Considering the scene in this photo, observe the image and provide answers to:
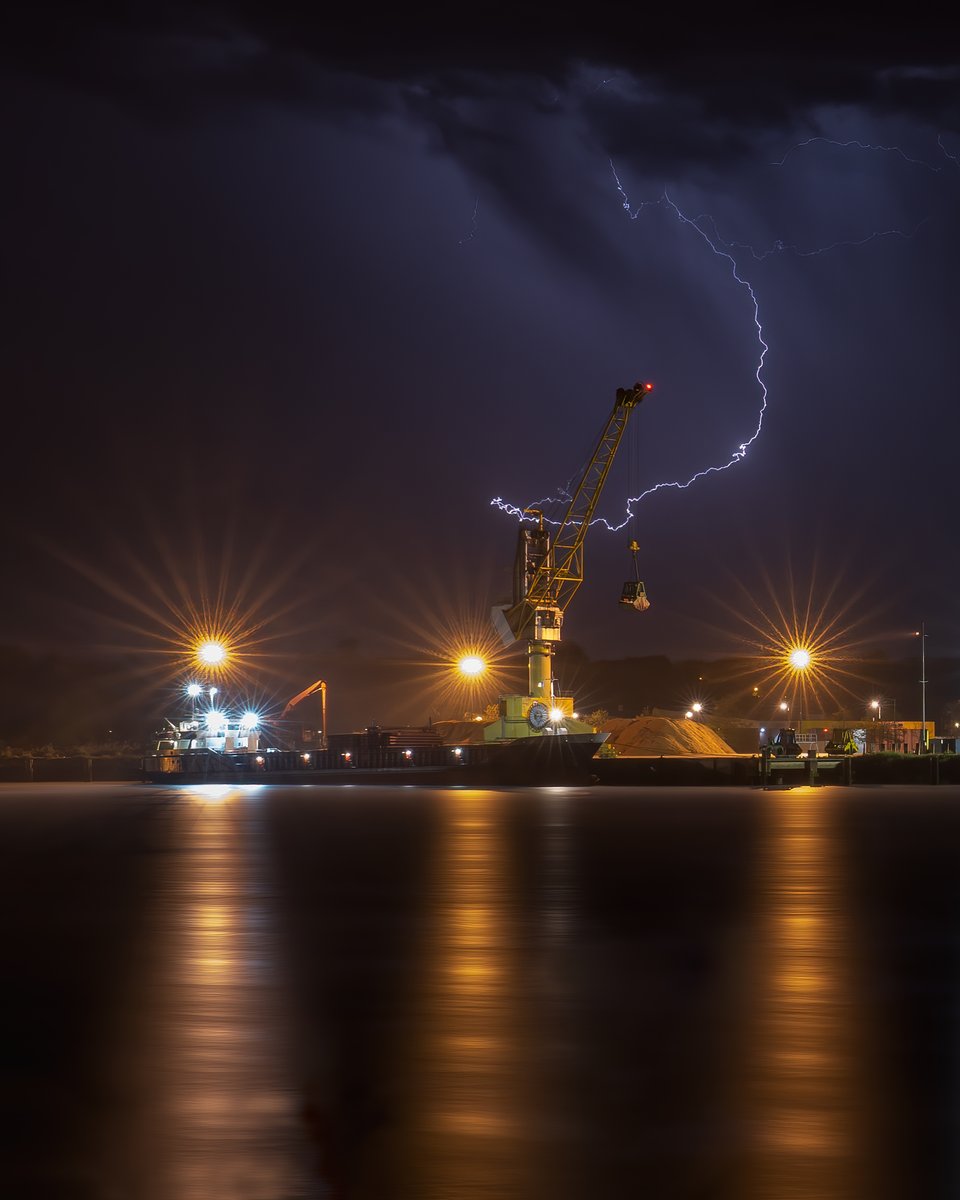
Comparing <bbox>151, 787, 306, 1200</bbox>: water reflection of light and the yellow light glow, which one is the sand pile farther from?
<bbox>151, 787, 306, 1200</bbox>: water reflection of light

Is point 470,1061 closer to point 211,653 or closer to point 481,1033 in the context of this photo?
point 481,1033

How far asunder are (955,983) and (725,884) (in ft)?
31.2

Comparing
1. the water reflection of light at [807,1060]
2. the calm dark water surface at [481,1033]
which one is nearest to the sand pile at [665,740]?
the calm dark water surface at [481,1033]

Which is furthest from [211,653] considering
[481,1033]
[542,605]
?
[481,1033]

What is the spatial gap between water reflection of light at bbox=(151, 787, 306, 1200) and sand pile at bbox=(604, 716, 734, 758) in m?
84.4

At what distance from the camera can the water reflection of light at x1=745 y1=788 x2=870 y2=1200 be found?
685cm

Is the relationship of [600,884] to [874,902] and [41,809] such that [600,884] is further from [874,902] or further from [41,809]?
[41,809]

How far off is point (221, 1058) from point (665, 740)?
9546cm

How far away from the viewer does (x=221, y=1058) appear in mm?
9312

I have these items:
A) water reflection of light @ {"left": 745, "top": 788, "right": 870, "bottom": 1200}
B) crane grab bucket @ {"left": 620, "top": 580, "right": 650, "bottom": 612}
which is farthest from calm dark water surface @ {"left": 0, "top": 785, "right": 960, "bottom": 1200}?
crane grab bucket @ {"left": 620, "top": 580, "right": 650, "bottom": 612}

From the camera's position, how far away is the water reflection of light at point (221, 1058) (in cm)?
684

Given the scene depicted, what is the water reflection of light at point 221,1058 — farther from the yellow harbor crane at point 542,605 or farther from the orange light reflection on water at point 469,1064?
the yellow harbor crane at point 542,605

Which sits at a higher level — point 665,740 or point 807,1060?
point 665,740

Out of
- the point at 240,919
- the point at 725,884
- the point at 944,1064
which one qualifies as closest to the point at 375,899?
the point at 240,919
